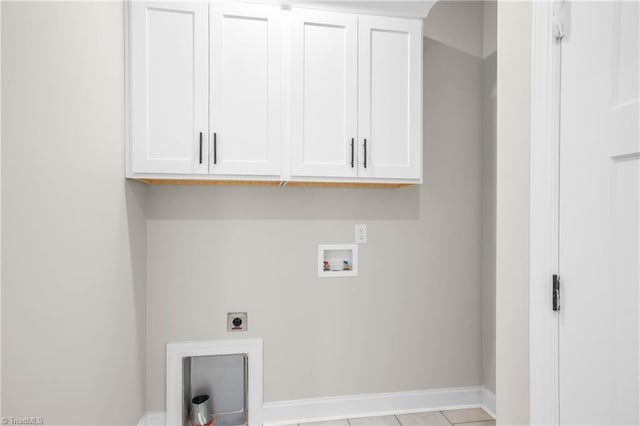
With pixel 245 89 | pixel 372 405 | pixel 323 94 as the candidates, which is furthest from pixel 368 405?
pixel 245 89

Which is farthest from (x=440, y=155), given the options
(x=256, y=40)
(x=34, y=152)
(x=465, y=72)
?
(x=34, y=152)

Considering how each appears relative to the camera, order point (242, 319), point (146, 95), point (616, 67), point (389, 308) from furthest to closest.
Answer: point (389, 308) < point (242, 319) < point (146, 95) < point (616, 67)

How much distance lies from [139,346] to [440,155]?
2.19 metres

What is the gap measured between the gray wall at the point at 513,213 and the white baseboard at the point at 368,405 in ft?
4.59

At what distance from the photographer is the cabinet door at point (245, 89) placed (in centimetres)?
197

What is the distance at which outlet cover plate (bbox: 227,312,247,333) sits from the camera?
A: 2.29m

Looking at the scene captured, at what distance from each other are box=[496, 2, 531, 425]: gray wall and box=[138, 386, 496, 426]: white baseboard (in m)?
1.40

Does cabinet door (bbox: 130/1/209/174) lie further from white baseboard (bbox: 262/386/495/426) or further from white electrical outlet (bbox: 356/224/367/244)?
A: white baseboard (bbox: 262/386/495/426)

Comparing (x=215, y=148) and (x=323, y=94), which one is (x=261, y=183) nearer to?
(x=215, y=148)

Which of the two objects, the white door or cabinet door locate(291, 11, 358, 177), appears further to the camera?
cabinet door locate(291, 11, 358, 177)

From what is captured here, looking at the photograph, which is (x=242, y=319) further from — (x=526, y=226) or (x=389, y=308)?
(x=526, y=226)

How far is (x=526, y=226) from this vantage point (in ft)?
3.51

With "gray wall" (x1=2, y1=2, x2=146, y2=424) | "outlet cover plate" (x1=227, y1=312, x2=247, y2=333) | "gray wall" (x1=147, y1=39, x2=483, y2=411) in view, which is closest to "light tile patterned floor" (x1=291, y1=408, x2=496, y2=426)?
"gray wall" (x1=147, y1=39, x2=483, y2=411)

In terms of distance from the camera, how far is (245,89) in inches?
78.8
